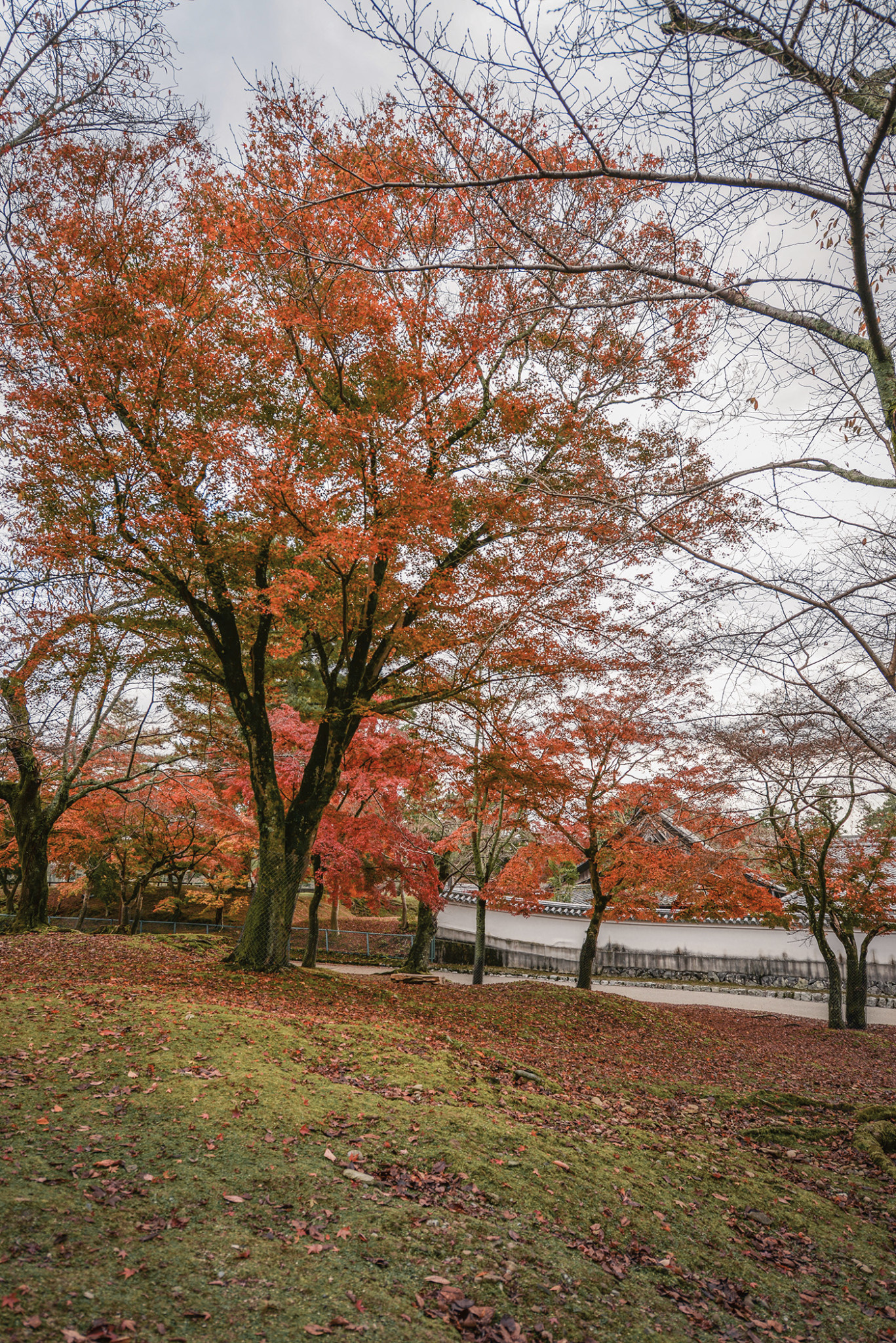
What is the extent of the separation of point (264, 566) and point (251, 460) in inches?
71.5

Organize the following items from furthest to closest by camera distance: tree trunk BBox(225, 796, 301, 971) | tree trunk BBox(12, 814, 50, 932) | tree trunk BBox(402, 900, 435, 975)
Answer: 1. tree trunk BBox(402, 900, 435, 975)
2. tree trunk BBox(12, 814, 50, 932)
3. tree trunk BBox(225, 796, 301, 971)

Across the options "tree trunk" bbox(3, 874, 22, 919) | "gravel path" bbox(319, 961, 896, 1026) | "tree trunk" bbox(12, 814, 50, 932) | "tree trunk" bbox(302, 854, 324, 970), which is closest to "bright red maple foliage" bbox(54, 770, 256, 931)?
"tree trunk" bbox(3, 874, 22, 919)

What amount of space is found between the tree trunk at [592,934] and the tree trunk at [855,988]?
16.8 ft

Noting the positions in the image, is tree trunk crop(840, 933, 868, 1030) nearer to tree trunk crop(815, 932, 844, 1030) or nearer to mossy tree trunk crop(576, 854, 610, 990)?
tree trunk crop(815, 932, 844, 1030)

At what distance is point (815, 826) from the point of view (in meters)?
14.9

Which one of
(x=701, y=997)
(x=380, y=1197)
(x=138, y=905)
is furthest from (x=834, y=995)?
(x=138, y=905)

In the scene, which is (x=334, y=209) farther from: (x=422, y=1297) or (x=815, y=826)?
(x=815, y=826)

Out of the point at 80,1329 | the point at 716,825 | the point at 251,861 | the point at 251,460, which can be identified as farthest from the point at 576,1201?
the point at 251,861

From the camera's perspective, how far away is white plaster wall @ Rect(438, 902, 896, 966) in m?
24.0

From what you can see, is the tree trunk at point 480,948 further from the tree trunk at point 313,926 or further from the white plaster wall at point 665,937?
the white plaster wall at point 665,937

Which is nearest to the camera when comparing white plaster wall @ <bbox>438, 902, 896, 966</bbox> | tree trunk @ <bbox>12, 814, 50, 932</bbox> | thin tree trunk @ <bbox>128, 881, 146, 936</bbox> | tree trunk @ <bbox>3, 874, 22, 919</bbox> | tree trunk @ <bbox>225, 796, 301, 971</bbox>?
tree trunk @ <bbox>225, 796, 301, 971</bbox>

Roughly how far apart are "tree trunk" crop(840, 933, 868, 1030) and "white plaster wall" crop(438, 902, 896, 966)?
8049 mm

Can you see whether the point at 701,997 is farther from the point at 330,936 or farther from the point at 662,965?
the point at 330,936

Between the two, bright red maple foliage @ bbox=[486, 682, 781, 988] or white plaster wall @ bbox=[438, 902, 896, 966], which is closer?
Answer: bright red maple foliage @ bbox=[486, 682, 781, 988]
